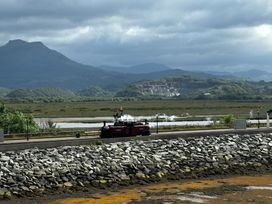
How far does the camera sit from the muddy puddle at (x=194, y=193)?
34.2 meters

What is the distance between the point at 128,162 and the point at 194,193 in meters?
7.05

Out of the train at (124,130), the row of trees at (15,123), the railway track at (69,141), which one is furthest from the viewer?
the row of trees at (15,123)

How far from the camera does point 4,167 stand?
36.8 meters

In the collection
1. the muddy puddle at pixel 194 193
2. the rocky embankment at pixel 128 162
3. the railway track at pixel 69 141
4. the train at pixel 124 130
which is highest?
the train at pixel 124 130

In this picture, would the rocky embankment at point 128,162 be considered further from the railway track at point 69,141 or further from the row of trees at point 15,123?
the row of trees at point 15,123

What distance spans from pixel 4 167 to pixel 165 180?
1192 centimetres

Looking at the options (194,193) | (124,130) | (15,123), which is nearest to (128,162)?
(194,193)

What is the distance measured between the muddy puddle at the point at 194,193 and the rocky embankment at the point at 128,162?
2.20 metres

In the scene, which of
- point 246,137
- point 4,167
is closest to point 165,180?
point 4,167

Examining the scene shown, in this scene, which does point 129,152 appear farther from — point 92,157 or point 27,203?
point 27,203

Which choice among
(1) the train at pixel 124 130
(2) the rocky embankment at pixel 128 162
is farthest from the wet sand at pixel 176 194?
(1) the train at pixel 124 130

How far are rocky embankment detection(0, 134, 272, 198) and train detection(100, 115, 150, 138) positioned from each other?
3637mm

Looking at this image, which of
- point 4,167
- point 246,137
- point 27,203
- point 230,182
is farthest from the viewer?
point 246,137

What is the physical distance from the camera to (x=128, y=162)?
42219mm
